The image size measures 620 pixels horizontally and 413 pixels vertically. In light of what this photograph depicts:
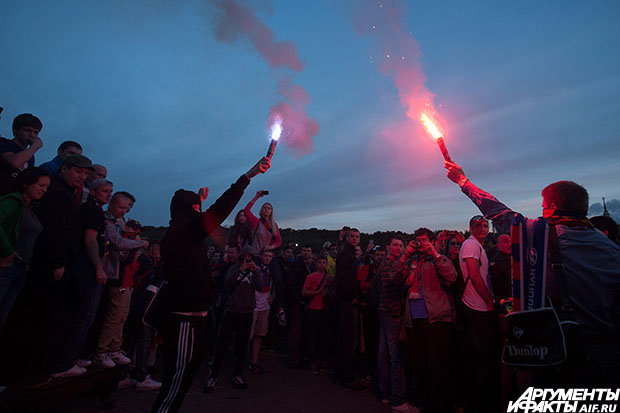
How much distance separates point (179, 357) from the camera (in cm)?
307

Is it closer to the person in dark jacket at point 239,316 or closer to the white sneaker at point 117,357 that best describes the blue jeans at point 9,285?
the white sneaker at point 117,357

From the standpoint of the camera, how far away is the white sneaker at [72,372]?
4.18 m

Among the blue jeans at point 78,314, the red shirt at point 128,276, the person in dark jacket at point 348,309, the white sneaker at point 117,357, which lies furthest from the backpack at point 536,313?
the red shirt at point 128,276

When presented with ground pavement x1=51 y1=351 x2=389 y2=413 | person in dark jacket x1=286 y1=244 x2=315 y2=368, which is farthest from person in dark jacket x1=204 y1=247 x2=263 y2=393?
person in dark jacket x1=286 y1=244 x2=315 y2=368

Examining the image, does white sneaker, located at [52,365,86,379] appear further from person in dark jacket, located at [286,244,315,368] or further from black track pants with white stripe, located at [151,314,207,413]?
person in dark jacket, located at [286,244,315,368]

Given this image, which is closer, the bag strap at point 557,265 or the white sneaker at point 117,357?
the bag strap at point 557,265

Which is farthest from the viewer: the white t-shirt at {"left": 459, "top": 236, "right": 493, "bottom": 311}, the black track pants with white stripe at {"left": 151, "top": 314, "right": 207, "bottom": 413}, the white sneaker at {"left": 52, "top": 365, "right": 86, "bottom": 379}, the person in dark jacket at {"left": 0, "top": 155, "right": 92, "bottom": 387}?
the white t-shirt at {"left": 459, "top": 236, "right": 493, "bottom": 311}

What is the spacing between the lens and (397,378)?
221 inches

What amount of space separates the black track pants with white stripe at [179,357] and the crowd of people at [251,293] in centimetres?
1

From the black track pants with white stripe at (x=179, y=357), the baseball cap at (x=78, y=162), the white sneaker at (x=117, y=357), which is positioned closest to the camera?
the black track pants with white stripe at (x=179, y=357)

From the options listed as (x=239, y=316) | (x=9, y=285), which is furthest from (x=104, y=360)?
(x=239, y=316)

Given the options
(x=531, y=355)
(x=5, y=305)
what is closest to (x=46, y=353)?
(x=5, y=305)

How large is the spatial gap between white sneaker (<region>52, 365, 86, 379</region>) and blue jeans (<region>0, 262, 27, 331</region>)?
1.02m

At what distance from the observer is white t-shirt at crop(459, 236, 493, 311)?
192 inches
